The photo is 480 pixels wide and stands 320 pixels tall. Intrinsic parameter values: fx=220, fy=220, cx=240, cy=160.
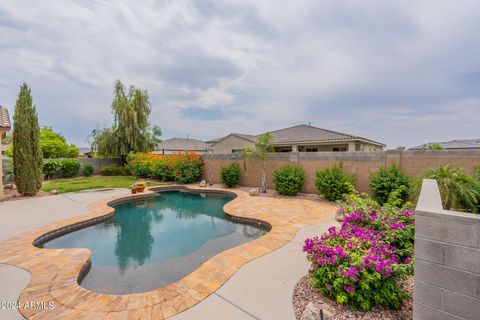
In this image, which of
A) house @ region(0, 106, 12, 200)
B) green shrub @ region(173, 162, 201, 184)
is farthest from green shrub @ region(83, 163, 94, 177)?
green shrub @ region(173, 162, 201, 184)

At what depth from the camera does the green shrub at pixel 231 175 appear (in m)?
13.6

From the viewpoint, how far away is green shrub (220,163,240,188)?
44.6ft

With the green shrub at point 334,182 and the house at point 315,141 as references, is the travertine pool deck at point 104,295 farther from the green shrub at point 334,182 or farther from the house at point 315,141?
the house at point 315,141

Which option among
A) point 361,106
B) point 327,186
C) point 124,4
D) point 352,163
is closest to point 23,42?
point 124,4

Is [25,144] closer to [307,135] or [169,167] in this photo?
[169,167]

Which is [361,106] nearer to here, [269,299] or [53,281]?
[269,299]

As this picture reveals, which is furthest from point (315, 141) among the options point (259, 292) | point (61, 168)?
point (61, 168)

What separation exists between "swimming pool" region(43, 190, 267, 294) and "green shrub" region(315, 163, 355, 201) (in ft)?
12.8

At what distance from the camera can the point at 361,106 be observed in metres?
15.2

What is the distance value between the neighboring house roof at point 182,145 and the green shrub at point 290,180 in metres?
26.2

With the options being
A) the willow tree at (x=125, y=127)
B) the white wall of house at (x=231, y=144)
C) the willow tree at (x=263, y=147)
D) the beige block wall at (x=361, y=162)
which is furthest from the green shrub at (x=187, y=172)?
the white wall of house at (x=231, y=144)

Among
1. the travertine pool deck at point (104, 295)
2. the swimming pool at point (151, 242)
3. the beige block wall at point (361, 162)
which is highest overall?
the beige block wall at point (361, 162)

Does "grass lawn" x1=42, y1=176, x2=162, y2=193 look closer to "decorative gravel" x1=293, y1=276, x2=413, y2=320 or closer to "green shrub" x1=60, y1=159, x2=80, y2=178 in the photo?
"green shrub" x1=60, y1=159, x2=80, y2=178

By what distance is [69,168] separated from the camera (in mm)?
19078
